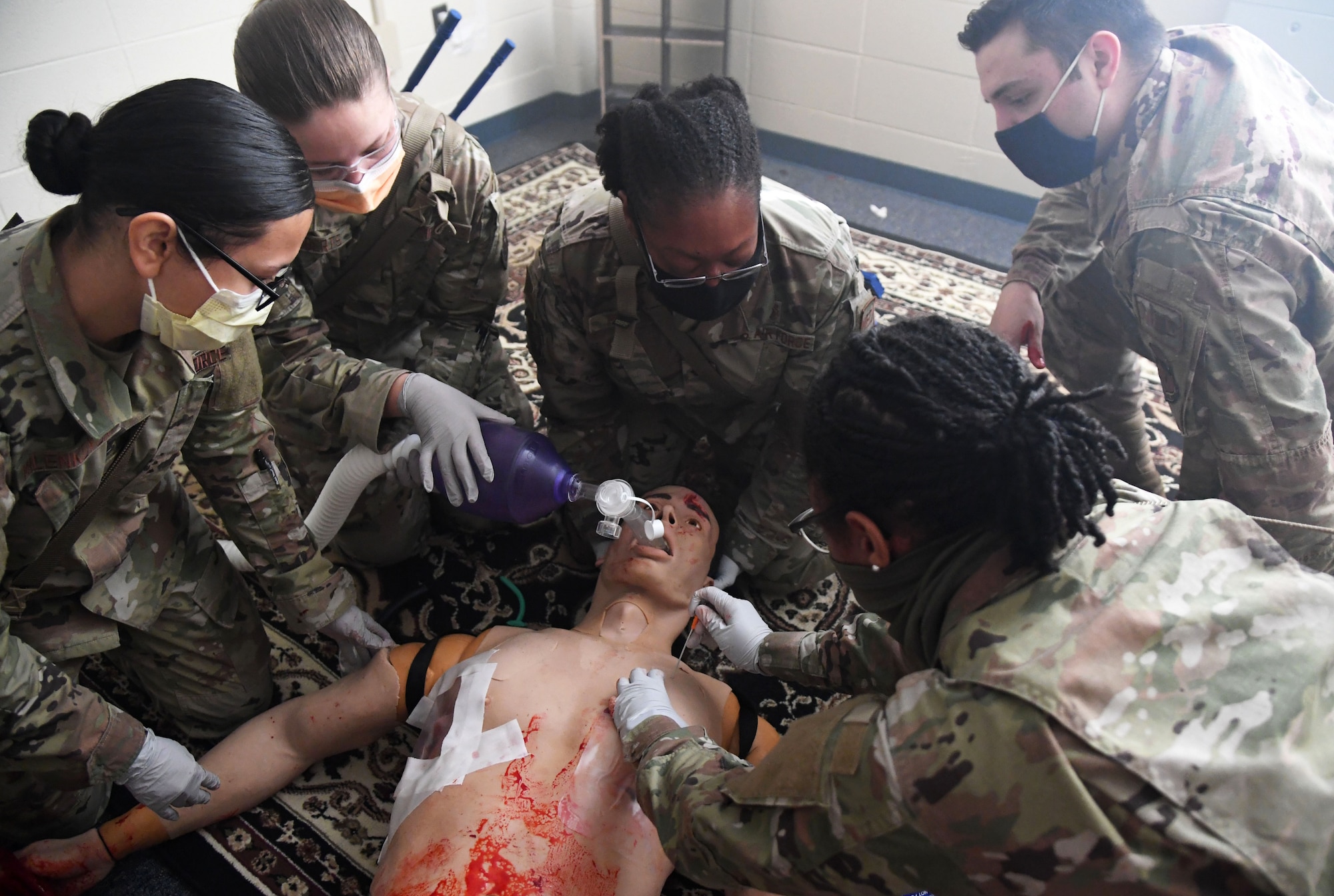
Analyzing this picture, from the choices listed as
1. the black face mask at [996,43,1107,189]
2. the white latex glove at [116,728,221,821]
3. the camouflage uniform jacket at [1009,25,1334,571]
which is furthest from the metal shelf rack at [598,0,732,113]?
the white latex glove at [116,728,221,821]

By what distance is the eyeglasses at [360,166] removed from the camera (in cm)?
173

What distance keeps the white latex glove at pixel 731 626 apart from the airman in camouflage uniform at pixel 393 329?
2.65ft

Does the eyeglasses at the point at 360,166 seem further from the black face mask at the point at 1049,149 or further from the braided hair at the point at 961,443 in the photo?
the black face mask at the point at 1049,149

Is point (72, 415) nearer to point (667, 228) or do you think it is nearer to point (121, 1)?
point (667, 228)

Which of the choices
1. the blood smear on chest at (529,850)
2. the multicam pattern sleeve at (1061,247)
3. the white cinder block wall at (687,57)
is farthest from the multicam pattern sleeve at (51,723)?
the multicam pattern sleeve at (1061,247)

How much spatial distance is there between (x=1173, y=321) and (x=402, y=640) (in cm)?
193

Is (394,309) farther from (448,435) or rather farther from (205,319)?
(205,319)

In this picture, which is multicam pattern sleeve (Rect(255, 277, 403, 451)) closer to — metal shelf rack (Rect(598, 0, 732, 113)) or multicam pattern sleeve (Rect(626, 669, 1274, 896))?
multicam pattern sleeve (Rect(626, 669, 1274, 896))

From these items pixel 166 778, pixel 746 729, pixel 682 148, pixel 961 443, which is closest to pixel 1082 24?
pixel 682 148

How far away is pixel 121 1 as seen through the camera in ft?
9.73

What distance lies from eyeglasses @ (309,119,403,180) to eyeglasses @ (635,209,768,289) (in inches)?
22.6

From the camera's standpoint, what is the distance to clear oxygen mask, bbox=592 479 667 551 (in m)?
1.90

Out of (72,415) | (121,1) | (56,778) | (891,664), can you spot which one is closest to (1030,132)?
(891,664)

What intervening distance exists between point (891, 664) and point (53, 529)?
1.48 metres
